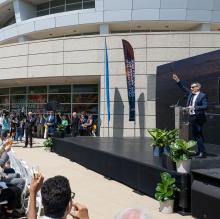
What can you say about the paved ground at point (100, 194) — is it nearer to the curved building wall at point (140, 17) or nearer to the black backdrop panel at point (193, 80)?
the black backdrop panel at point (193, 80)

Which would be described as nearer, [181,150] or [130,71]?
[181,150]

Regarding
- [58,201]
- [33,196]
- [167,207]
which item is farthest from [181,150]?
[58,201]

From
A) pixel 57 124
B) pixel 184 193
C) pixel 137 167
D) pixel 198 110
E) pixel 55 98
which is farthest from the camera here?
pixel 55 98

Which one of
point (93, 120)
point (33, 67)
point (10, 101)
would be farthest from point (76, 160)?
point (10, 101)

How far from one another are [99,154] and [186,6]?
19.6m

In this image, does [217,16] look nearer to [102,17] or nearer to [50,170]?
[102,17]

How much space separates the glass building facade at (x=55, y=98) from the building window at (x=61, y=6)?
6.93m

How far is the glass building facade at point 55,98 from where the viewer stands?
2781 centimetres

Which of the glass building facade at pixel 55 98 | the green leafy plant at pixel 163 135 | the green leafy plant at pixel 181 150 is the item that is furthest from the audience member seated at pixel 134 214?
the glass building facade at pixel 55 98

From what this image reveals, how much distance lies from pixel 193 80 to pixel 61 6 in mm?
19805

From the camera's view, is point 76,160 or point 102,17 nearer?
point 76,160

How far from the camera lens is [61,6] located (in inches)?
1314

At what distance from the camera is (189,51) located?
2445 cm

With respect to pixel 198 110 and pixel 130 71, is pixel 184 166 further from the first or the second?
pixel 130 71
